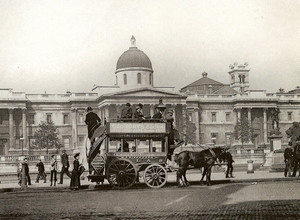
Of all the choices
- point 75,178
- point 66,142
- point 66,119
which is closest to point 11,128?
point 66,142

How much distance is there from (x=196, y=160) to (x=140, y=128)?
207 centimetres

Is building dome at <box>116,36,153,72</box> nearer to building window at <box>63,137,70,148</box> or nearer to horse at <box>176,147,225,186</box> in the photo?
building window at <box>63,137,70,148</box>

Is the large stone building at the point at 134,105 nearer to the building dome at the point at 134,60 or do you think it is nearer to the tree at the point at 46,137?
the building dome at the point at 134,60

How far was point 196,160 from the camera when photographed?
18203mm

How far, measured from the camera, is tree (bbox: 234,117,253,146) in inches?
2985

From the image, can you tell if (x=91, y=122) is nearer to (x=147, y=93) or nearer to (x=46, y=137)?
(x=46, y=137)

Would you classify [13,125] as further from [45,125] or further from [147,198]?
[147,198]

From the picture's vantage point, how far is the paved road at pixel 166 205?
10875 mm

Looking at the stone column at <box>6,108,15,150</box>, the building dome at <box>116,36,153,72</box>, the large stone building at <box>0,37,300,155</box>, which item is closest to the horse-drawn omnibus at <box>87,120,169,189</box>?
the large stone building at <box>0,37,300,155</box>

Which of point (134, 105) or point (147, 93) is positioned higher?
point (147, 93)

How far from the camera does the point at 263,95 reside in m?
83.2

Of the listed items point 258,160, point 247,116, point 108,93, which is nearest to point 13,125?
point 108,93

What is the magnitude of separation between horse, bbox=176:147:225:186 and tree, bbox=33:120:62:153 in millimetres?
49585

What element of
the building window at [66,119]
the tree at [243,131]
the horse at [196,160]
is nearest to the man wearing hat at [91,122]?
the horse at [196,160]
